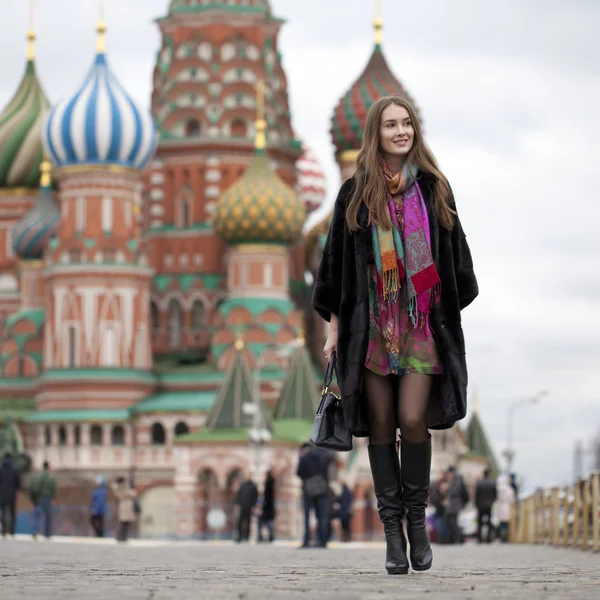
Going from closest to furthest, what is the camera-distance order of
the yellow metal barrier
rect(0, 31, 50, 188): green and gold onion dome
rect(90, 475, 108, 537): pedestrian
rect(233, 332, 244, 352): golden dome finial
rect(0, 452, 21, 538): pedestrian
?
the yellow metal barrier, rect(0, 452, 21, 538): pedestrian, rect(90, 475, 108, 537): pedestrian, rect(233, 332, 244, 352): golden dome finial, rect(0, 31, 50, 188): green and gold onion dome

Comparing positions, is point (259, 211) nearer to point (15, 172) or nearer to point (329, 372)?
point (15, 172)

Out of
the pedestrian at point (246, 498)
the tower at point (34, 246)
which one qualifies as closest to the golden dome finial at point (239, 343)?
the tower at point (34, 246)

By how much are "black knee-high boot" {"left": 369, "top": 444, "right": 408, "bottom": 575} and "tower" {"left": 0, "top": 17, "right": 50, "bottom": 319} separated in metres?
62.8

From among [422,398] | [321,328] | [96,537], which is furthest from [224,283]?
[422,398]

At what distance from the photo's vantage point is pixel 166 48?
232 ft

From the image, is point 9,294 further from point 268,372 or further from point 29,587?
point 29,587

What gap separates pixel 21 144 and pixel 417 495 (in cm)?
6337

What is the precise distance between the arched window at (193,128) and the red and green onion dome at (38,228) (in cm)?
523

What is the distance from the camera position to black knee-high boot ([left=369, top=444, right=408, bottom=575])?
9102 mm

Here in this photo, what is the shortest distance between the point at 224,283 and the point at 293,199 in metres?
4.79

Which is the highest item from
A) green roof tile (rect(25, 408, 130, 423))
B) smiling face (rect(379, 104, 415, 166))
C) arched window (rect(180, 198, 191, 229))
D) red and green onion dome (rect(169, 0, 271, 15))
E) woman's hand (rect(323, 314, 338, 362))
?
red and green onion dome (rect(169, 0, 271, 15))

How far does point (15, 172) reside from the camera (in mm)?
71688

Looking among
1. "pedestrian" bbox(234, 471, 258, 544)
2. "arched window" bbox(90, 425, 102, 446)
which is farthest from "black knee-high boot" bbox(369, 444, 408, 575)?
"arched window" bbox(90, 425, 102, 446)

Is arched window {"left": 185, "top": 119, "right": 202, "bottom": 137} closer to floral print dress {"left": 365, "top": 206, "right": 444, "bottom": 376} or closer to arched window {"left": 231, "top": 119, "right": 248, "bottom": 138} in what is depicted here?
arched window {"left": 231, "top": 119, "right": 248, "bottom": 138}
